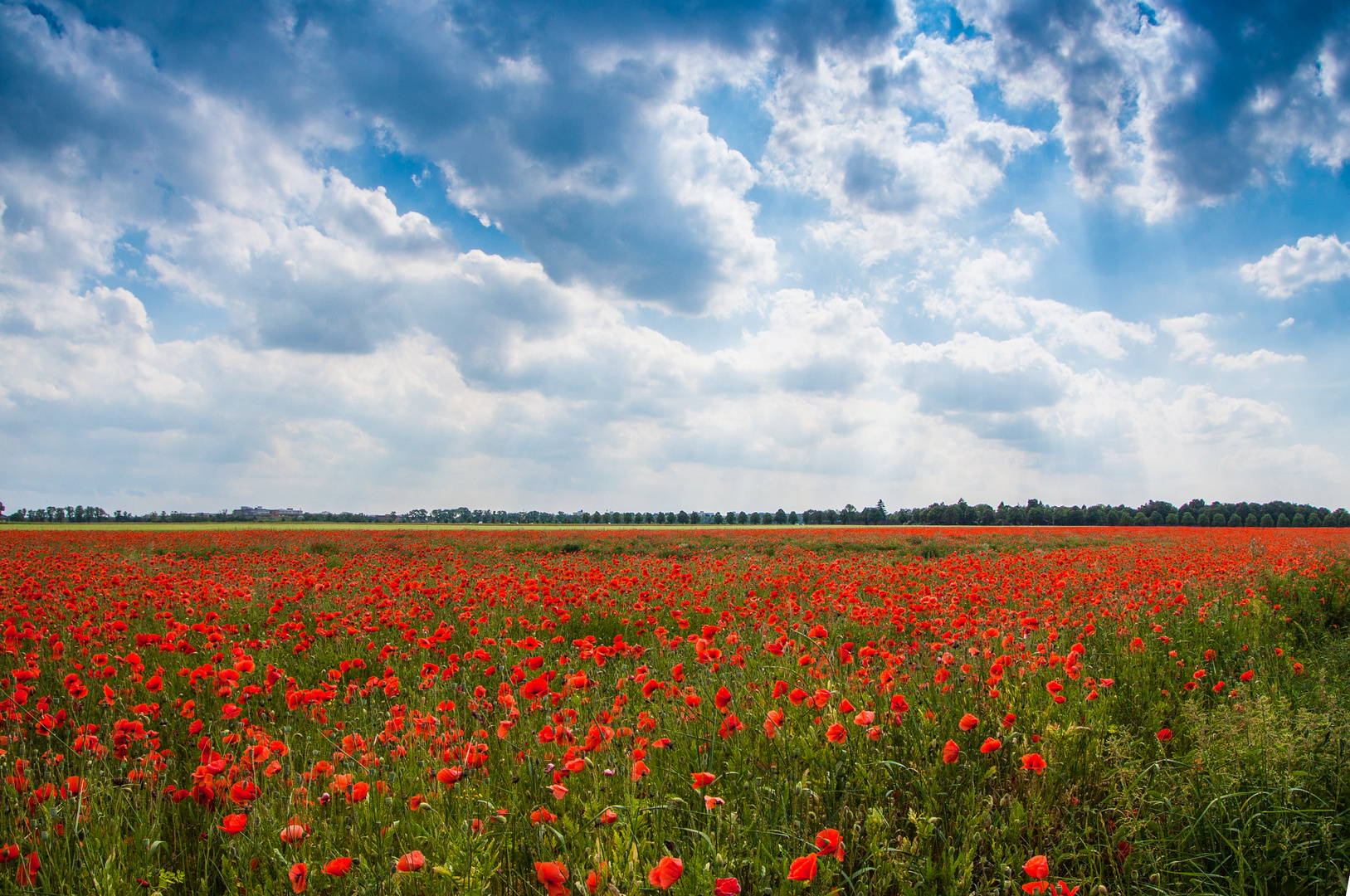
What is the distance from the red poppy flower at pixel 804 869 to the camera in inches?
73.4

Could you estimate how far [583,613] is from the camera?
7.46 metres

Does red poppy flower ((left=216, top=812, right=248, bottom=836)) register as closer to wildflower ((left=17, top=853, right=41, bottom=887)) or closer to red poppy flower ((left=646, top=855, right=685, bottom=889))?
wildflower ((left=17, top=853, right=41, bottom=887))

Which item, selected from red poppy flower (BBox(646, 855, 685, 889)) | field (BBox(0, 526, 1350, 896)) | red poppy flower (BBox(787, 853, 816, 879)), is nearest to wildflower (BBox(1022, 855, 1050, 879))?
field (BBox(0, 526, 1350, 896))

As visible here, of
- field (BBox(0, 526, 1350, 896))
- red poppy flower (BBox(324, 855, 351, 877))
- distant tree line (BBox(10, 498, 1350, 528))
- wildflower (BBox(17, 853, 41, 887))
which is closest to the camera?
red poppy flower (BBox(324, 855, 351, 877))

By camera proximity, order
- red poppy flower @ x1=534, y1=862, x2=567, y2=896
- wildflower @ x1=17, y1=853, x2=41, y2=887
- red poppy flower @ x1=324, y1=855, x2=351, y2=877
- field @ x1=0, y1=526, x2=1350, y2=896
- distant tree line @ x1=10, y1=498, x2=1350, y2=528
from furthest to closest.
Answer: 1. distant tree line @ x1=10, y1=498, x2=1350, y2=528
2. field @ x1=0, y1=526, x2=1350, y2=896
3. wildflower @ x1=17, y1=853, x2=41, y2=887
4. red poppy flower @ x1=324, y1=855, x2=351, y2=877
5. red poppy flower @ x1=534, y1=862, x2=567, y2=896

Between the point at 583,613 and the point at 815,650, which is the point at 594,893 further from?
the point at 583,613

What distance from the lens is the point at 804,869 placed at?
1.90m

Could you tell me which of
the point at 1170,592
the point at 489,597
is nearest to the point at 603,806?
the point at 489,597

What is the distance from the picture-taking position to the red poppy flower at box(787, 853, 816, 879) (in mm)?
1864

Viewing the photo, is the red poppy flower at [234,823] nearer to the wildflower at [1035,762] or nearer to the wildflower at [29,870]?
the wildflower at [29,870]

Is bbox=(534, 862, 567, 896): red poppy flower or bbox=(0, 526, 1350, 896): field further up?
bbox=(534, 862, 567, 896): red poppy flower

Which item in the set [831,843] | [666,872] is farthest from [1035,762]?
[666,872]

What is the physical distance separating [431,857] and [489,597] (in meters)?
4.67

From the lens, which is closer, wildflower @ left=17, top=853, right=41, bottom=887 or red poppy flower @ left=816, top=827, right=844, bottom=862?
red poppy flower @ left=816, top=827, right=844, bottom=862
